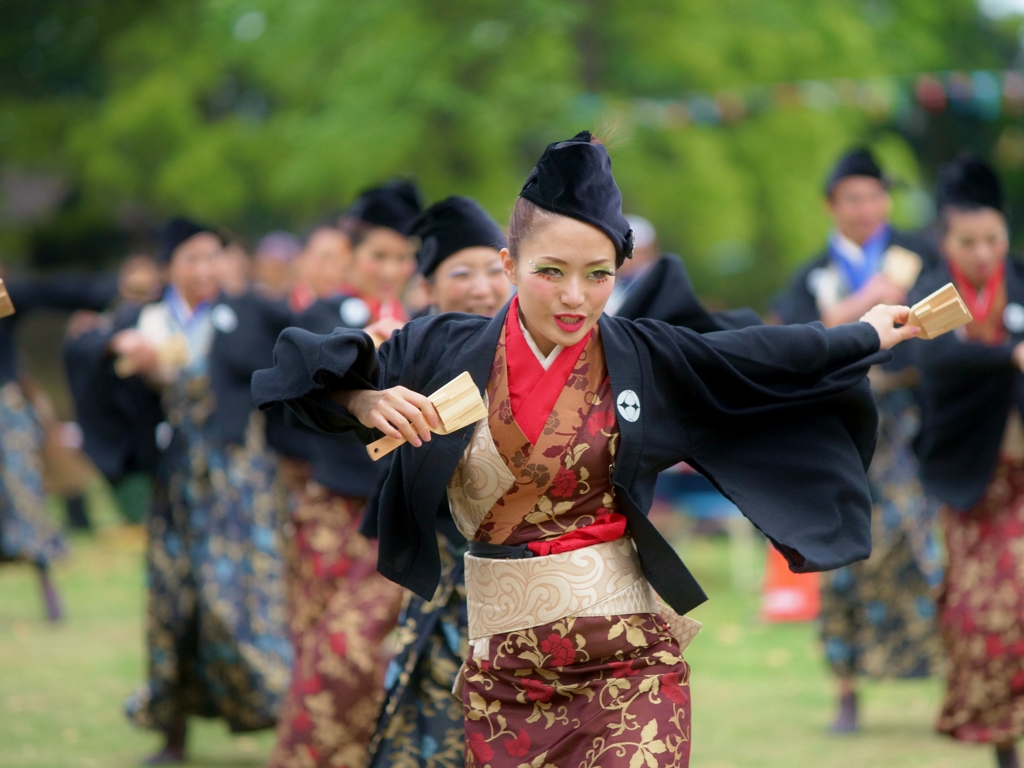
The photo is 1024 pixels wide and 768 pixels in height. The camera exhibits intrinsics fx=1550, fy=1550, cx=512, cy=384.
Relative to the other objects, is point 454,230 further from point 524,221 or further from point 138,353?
point 138,353

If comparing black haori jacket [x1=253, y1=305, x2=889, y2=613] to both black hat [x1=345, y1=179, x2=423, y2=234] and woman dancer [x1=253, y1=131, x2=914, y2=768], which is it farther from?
black hat [x1=345, y1=179, x2=423, y2=234]

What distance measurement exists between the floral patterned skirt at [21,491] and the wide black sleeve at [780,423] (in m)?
7.12

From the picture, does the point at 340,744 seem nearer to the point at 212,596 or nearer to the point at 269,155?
the point at 212,596

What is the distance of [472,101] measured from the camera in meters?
14.8

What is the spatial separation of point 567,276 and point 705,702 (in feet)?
14.9

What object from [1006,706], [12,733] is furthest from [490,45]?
[1006,706]

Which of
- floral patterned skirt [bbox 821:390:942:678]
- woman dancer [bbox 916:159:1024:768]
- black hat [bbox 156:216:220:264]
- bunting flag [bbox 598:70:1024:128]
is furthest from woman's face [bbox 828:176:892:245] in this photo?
bunting flag [bbox 598:70:1024:128]

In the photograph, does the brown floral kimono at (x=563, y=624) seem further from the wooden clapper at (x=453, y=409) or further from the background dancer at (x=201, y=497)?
the background dancer at (x=201, y=497)

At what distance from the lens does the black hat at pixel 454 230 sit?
4875 millimetres

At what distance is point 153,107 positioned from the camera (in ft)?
54.8

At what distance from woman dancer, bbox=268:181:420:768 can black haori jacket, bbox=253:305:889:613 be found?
4.84 ft

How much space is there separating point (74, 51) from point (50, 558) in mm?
10075

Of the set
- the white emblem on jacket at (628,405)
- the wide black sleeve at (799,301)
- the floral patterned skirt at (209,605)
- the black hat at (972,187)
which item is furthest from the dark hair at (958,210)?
the floral patterned skirt at (209,605)

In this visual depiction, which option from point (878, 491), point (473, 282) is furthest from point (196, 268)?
point (878, 491)
